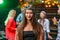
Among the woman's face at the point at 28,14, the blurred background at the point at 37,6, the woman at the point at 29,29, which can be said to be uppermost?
the blurred background at the point at 37,6

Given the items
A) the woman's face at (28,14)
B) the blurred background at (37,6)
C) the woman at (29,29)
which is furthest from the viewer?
the blurred background at (37,6)

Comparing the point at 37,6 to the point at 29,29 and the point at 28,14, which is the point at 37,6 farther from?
the point at 29,29

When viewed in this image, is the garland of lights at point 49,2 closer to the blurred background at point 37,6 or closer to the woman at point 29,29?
the blurred background at point 37,6

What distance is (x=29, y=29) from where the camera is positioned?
4332mm

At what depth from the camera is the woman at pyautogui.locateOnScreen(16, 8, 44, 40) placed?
425 centimetres

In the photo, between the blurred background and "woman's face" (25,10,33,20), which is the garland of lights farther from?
"woman's face" (25,10,33,20)

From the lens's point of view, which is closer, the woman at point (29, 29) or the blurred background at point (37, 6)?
the woman at point (29, 29)

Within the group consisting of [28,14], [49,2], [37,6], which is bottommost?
[28,14]

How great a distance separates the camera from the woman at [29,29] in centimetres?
425

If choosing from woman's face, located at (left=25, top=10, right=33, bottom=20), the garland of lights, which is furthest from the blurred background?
woman's face, located at (left=25, top=10, right=33, bottom=20)

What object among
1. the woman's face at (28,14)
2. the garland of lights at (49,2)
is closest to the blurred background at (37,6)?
the garland of lights at (49,2)

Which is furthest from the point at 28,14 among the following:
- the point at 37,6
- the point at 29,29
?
the point at 37,6

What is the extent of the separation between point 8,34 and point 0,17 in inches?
141

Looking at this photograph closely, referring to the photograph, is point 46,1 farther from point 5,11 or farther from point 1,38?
point 1,38
